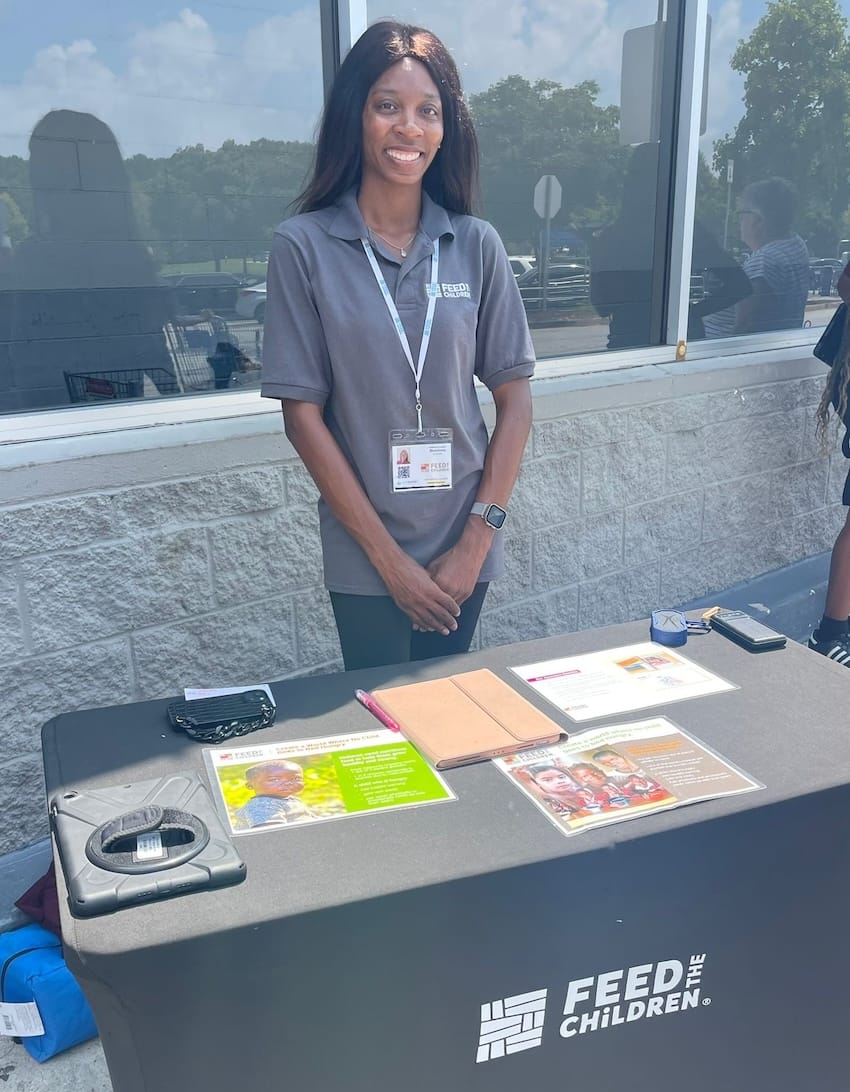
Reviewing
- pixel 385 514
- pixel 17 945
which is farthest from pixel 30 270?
pixel 17 945

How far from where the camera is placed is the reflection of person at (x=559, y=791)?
1.39 m

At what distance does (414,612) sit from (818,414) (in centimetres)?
309

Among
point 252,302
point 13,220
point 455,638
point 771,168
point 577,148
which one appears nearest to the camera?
point 455,638

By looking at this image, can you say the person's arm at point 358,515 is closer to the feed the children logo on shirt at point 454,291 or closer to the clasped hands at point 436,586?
the clasped hands at point 436,586

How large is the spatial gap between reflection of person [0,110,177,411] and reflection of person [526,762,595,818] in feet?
5.80

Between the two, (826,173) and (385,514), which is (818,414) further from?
(385,514)

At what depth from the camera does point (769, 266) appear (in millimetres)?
4605

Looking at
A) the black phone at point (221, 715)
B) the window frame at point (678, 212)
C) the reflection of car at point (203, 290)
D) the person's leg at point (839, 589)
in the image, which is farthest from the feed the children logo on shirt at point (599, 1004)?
the person's leg at point (839, 589)

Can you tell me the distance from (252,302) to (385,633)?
4.43ft

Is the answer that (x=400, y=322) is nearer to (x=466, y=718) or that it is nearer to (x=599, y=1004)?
(x=466, y=718)

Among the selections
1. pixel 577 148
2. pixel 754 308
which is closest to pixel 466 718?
pixel 577 148

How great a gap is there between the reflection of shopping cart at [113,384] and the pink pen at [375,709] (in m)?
Answer: 1.37

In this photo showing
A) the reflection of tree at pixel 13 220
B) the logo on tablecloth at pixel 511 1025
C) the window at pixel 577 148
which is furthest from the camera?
the window at pixel 577 148

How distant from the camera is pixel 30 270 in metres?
2.53
